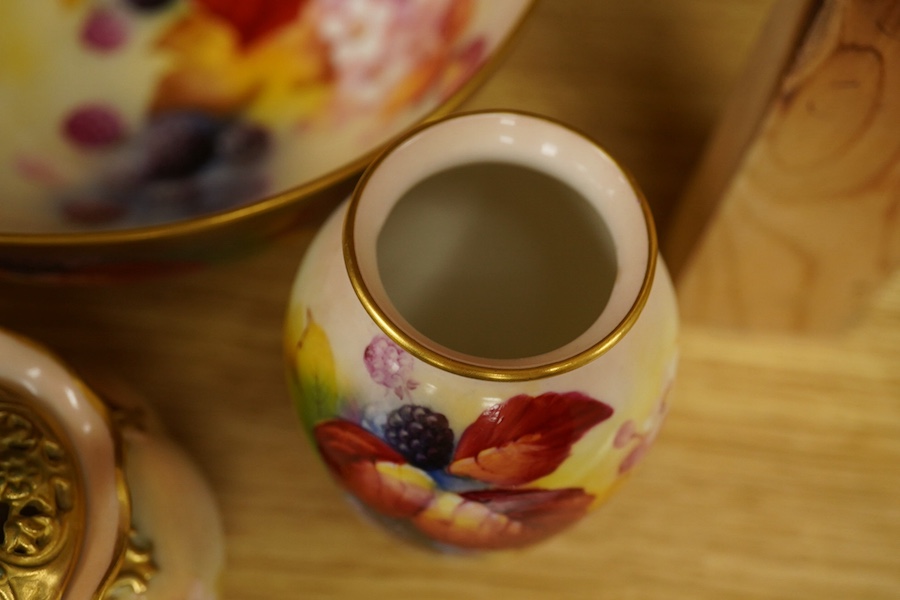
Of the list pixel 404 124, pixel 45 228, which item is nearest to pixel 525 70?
pixel 404 124

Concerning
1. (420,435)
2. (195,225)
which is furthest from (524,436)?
(195,225)

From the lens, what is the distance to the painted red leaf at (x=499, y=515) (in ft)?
0.79

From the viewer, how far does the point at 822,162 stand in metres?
0.30

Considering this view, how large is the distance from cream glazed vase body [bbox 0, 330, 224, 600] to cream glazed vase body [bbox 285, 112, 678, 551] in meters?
0.06

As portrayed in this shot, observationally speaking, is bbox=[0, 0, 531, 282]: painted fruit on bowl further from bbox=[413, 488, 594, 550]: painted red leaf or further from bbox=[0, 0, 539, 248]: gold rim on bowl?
bbox=[413, 488, 594, 550]: painted red leaf

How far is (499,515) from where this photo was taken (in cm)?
25

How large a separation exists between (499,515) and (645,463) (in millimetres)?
124

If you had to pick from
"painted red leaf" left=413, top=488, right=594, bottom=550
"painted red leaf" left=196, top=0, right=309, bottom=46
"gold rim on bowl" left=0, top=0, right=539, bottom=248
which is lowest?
"painted red leaf" left=413, top=488, right=594, bottom=550

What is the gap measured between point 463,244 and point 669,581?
15cm

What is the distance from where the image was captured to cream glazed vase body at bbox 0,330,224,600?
0.75 ft

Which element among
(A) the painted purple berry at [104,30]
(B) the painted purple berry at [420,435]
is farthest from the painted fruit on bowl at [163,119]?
(B) the painted purple berry at [420,435]

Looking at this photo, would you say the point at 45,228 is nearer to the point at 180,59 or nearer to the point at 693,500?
the point at 180,59

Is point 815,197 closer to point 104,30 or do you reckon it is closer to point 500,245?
point 500,245

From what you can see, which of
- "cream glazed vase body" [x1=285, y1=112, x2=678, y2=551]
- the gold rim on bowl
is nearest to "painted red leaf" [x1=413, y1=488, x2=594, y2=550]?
"cream glazed vase body" [x1=285, y1=112, x2=678, y2=551]
